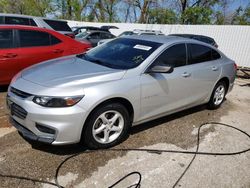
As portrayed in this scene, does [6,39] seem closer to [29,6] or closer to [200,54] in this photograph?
[200,54]

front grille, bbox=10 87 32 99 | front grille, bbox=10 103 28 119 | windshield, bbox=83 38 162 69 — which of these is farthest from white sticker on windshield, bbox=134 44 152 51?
front grille, bbox=10 103 28 119

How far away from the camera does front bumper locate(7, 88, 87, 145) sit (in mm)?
2867

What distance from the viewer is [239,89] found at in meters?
7.79

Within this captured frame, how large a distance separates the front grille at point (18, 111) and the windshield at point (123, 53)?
135 centimetres

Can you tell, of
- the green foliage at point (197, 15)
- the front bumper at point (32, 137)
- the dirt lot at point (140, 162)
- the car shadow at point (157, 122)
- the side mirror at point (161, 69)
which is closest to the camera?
the dirt lot at point (140, 162)

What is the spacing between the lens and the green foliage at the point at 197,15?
2272 cm

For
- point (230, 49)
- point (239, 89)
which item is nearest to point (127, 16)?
point (230, 49)

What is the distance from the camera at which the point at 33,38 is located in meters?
5.78

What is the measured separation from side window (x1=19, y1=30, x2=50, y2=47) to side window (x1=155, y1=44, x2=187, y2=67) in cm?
326

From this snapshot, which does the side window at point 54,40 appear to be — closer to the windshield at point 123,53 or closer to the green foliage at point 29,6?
the windshield at point 123,53

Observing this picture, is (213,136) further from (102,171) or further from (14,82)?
(14,82)

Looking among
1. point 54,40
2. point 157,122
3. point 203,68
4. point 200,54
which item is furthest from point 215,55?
point 54,40

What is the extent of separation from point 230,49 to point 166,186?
14.5 m

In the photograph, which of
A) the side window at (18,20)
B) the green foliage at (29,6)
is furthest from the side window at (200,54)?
the green foliage at (29,6)
